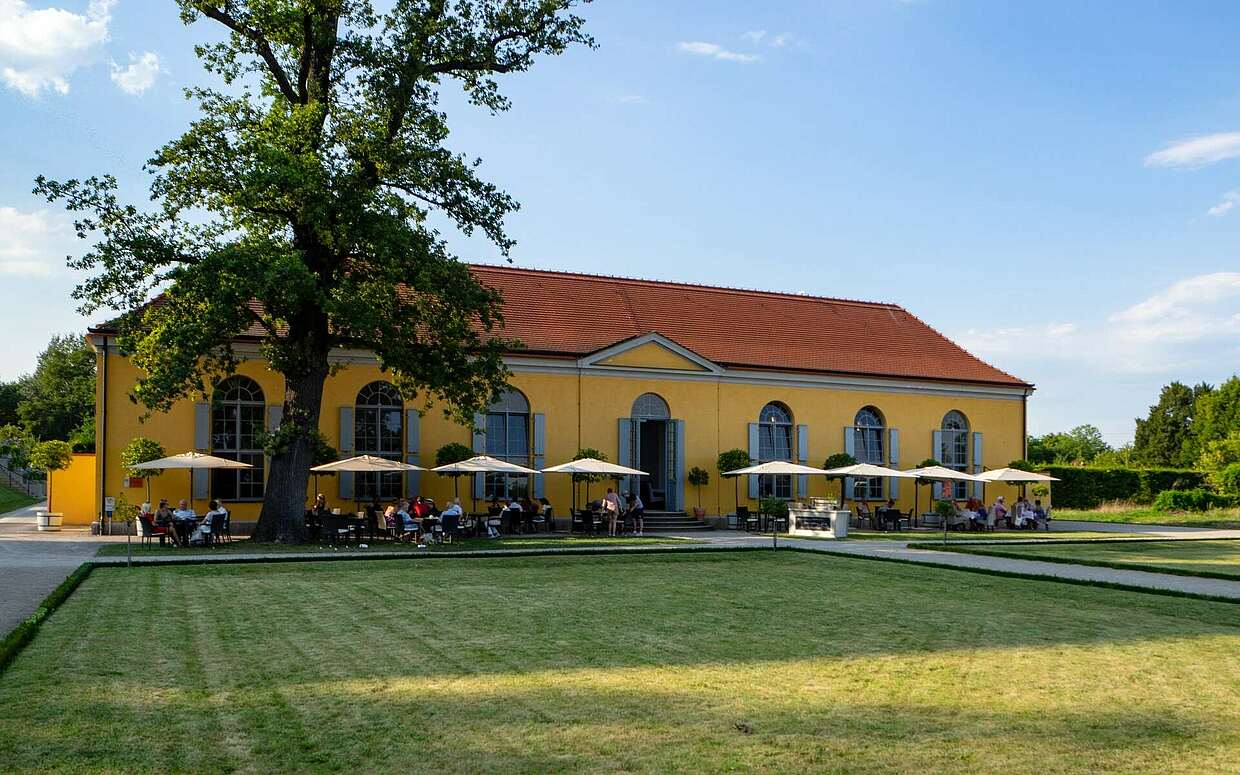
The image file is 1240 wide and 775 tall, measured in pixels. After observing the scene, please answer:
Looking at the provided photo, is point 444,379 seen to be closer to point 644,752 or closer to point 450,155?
point 450,155

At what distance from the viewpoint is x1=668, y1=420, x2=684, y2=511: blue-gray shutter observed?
97.3ft

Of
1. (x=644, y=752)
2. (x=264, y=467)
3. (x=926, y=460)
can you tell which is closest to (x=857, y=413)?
(x=926, y=460)

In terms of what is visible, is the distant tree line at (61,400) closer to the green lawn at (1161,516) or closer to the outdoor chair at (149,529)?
the outdoor chair at (149,529)

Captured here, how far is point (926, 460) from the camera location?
3281 cm

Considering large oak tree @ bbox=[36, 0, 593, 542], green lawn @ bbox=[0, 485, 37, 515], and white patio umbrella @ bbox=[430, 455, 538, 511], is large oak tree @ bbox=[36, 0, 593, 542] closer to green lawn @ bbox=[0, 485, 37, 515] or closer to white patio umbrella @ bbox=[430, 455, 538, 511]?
white patio umbrella @ bbox=[430, 455, 538, 511]

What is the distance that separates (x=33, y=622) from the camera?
32.0 ft

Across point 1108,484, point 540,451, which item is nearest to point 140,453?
point 540,451

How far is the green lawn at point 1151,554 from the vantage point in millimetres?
17062

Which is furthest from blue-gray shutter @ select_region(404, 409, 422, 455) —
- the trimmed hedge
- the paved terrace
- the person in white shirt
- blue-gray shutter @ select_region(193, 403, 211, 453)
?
the trimmed hedge

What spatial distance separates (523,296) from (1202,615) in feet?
72.1

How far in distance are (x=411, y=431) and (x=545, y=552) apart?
323 inches

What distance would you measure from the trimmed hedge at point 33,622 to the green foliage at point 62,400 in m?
50.7

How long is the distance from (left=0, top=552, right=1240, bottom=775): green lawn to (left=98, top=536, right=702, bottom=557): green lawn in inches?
271

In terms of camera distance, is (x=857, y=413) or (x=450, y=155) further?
(x=857, y=413)
